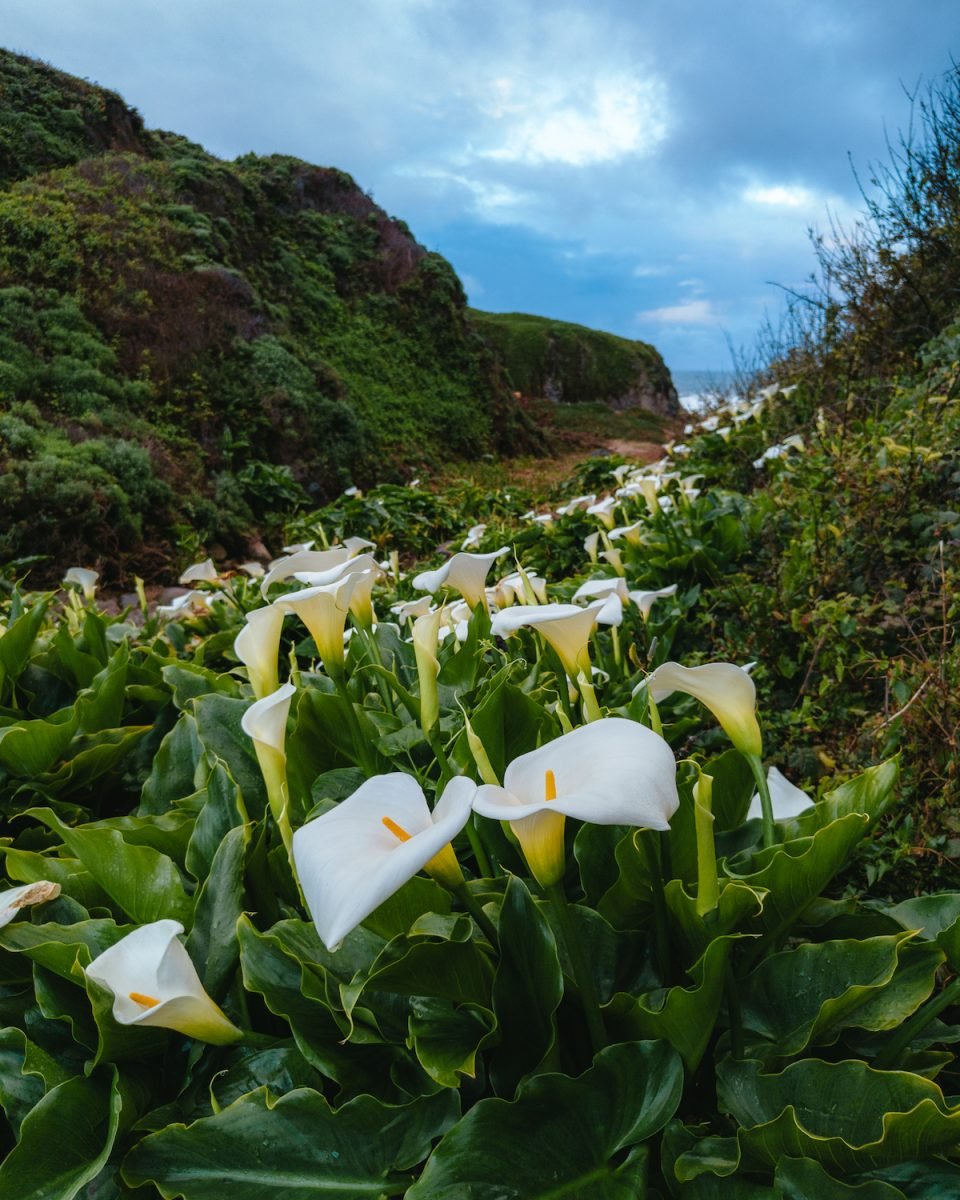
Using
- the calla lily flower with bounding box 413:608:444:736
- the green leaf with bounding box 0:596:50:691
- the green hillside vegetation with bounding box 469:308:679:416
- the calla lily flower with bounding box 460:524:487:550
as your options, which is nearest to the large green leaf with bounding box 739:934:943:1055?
the calla lily flower with bounding box 413:608:444:736

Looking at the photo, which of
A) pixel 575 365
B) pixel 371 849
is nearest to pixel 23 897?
pixel 371 849

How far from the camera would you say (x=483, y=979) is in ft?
3.41

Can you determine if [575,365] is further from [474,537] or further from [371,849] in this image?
[371,849]

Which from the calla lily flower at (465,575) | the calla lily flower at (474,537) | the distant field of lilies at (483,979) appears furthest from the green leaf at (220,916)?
the calla lily flower at (474,537)

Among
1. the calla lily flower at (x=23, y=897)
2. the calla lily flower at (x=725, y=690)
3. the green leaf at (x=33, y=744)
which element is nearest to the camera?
the calla lily flower at (x=725, y=690)

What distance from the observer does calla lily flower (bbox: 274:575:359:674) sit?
1.40 metres

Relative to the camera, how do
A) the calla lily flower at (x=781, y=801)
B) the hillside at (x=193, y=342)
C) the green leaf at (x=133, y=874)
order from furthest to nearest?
1. the hillside at (x=193, y=342)
2. the calla lily flower at (x=781, y=801)
3. the green leaf at (x=133, y=874)

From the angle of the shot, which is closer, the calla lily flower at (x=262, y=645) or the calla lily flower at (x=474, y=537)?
the calla lily flower at (x=262, y=645)

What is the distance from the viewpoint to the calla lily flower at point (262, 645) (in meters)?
1.37

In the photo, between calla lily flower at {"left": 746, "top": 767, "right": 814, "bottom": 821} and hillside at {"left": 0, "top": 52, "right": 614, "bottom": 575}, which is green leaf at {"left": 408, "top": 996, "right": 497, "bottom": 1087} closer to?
calla lily flower at {"left": 746, "top": 767, "right": 814, "bottom": 821}

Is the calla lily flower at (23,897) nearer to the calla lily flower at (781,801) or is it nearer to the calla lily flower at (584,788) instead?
the calla lily flower at (584,788)

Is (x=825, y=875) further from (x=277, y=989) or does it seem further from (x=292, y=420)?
(x=292, y=420)

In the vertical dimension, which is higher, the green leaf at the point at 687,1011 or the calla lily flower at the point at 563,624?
the calla lily flower at the point at 563,624

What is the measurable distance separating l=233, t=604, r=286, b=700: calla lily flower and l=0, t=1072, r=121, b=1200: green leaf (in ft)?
2.01
